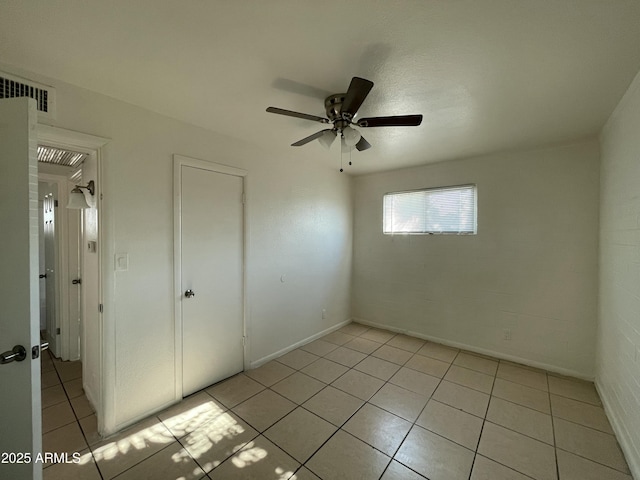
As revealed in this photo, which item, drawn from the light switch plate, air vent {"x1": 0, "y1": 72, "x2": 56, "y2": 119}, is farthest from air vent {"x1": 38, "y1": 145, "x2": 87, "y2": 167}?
the light switch plate

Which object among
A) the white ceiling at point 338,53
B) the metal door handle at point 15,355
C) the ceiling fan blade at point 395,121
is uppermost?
the white ceiling at point 338,53

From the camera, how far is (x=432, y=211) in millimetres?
3609

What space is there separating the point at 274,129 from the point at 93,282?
204 centimetres

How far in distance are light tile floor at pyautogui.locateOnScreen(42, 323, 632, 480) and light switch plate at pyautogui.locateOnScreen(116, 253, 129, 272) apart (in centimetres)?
121

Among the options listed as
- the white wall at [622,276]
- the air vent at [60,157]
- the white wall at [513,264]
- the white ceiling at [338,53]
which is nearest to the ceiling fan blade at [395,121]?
the white ceiling at [338,53]

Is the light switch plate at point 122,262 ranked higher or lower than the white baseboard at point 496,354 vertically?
higher

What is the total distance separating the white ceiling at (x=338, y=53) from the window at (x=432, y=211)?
1279mm

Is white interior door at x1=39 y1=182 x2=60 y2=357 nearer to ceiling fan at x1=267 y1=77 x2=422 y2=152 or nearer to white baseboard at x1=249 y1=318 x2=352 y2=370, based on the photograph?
white baseboard at x1=249 y1=318 x2=352 y2=370

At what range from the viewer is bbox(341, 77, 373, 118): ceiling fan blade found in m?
1.33

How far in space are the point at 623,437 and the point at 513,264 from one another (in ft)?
5.44

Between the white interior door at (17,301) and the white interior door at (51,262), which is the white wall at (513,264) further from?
the white interior door at (51,262)

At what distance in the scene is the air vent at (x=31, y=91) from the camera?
4.90 ft

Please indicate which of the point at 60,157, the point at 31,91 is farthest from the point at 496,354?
the point at 60,157

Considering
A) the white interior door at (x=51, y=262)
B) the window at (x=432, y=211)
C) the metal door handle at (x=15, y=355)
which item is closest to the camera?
the metal door handle at (x=15, y=355)
